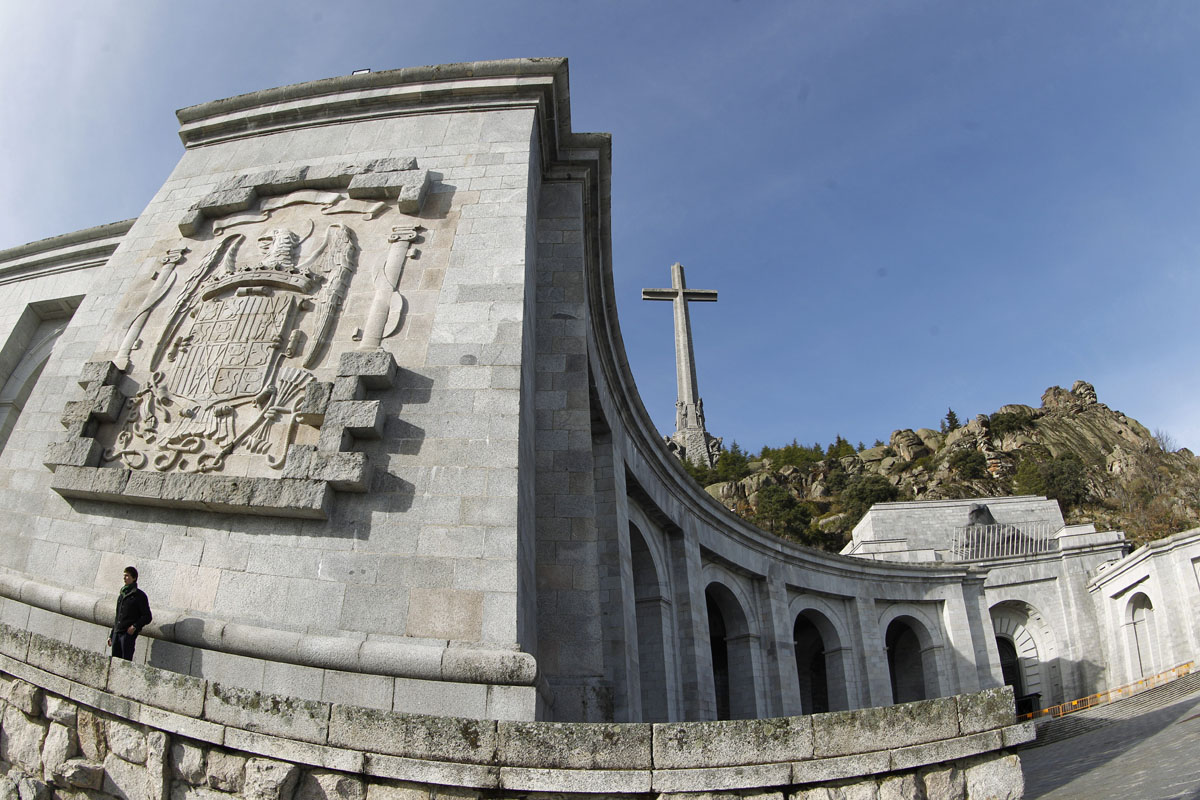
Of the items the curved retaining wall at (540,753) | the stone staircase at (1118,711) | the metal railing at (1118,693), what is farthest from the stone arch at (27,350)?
the metal railing at (1118,693)

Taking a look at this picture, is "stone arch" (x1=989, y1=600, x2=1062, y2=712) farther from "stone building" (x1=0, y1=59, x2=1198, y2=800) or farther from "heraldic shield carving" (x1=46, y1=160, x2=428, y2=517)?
"heraldic shield carving" (x1=46, y1=160, x2=428, y2=517)

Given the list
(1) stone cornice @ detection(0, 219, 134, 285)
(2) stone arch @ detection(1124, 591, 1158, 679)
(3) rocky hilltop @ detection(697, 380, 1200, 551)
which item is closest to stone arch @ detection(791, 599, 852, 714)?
(2) stone arch @ detection(1124, 591, 1158, 679)

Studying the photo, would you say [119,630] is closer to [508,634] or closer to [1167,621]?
[508,634]

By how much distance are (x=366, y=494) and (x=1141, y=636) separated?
28291 millimetres

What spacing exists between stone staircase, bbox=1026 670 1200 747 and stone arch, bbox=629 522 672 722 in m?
12.6

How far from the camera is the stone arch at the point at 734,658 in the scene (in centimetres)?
1905

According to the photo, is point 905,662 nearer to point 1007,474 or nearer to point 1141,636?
point 1141,636

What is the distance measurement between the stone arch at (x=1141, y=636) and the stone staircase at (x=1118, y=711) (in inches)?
146

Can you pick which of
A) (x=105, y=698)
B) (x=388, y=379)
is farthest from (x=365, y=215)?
(x=105, y=698)

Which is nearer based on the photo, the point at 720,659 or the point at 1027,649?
the point at 720,659

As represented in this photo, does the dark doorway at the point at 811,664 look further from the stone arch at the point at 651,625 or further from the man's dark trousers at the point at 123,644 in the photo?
the man's dark trousers at the point at 123,644

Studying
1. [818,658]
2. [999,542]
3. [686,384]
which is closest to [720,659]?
[818,658]

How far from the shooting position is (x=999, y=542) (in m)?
32.8

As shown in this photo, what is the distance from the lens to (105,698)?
5.22 meters
